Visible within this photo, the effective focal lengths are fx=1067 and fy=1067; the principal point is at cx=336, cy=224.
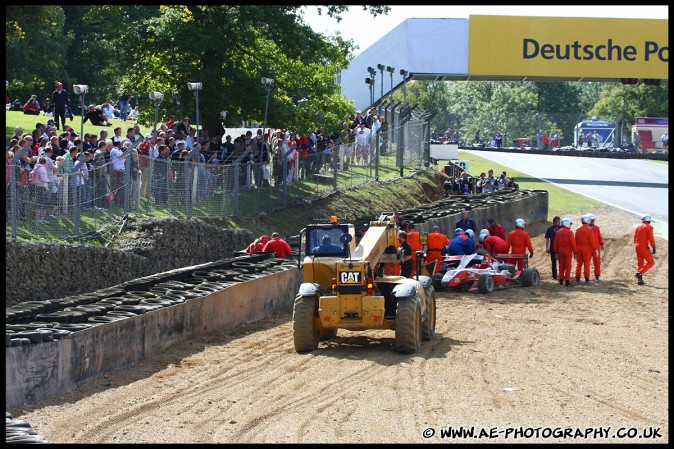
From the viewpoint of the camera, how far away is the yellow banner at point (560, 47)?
54.9 m

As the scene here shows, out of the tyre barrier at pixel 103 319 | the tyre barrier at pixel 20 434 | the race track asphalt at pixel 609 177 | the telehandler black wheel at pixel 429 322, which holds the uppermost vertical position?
the race track asphalt at pixel 609 177

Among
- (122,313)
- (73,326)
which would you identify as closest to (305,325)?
(122,313)

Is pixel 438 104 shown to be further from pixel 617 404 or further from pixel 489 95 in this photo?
pixel 617 404

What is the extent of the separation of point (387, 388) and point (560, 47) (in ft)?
145

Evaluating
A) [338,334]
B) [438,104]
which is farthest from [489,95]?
[338,334]

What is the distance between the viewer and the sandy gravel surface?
1140cm

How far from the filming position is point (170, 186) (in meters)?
23.4

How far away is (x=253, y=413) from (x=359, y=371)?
9.71 feet

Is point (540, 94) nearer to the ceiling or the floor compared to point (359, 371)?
nearer to the ceiling

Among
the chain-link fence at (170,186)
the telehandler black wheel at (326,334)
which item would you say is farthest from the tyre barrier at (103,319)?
the telehandler black wheel at (326,334)

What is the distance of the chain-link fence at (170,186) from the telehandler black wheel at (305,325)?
5.20 m

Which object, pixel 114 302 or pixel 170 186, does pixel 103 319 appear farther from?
pixel 170 186

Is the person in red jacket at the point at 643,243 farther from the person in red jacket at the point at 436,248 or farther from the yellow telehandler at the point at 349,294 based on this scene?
the yellow telehandler at the point at 349,294

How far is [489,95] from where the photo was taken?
114 meters
